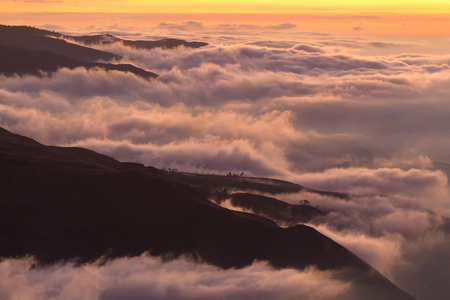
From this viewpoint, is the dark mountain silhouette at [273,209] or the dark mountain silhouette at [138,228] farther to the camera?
the dark mountain silhouette at [273,209]

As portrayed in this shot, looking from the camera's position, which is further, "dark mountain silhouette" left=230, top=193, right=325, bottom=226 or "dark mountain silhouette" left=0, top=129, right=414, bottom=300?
"dark mountain silhouette" left=230, top=193, right=325, bottom=226

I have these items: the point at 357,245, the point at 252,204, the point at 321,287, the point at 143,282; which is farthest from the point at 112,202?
the point at 357,245

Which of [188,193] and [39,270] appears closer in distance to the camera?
[39,270]

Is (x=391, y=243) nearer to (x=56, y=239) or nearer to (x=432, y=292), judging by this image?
(x=432, y=292)

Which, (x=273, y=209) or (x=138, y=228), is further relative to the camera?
(x=273, y=209)

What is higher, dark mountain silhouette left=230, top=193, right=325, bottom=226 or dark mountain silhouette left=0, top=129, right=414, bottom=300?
dark mountain silhouette left=230, top=193, right=325, bottom=226

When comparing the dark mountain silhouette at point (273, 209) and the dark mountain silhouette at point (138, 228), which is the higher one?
the dark mountain silhouette at point (273, 209)

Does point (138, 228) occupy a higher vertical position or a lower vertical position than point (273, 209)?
lower

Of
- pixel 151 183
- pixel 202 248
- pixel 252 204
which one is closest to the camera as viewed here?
pixel 202 248
